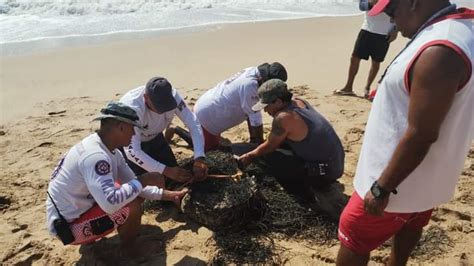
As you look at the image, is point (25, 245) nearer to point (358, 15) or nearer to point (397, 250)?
point (397, 250)

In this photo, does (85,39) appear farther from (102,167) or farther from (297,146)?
(102,167)

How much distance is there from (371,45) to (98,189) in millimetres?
4627

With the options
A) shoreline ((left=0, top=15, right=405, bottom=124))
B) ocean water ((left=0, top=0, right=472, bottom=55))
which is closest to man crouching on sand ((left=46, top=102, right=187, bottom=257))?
shoreline ((left=0, top=15, right=405, bottom=124))

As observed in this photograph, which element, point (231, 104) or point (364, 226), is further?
point (231, 104)

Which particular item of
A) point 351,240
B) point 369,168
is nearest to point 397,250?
point 351,240

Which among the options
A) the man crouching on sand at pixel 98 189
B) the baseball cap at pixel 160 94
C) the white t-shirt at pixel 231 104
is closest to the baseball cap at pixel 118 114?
the man crouching on sand at pixel 98 189

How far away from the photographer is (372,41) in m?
6.32

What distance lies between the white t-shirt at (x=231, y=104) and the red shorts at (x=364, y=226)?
2314mm

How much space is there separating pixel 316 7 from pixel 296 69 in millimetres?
6643

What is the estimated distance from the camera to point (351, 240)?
A: 2342mm

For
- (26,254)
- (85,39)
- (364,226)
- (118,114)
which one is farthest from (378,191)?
(85,39)

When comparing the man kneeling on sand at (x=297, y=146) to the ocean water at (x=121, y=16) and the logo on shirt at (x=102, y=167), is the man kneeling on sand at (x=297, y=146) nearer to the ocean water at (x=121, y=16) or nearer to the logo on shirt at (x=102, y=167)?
the logo on shirt at (x=102, y=167)

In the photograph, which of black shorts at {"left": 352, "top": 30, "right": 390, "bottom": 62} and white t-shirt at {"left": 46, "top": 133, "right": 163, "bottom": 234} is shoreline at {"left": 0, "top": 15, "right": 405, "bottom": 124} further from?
white t-shirt at {"left": 46, "top": 133, "right": 163, "bottom": 234}

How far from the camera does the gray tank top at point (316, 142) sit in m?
3.77
